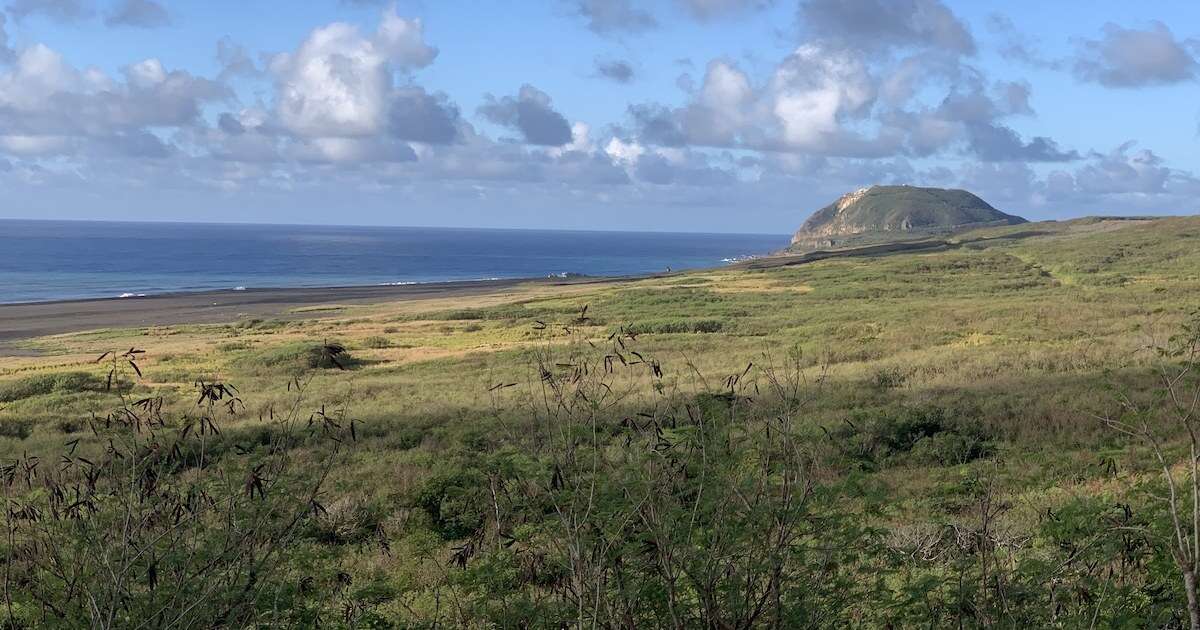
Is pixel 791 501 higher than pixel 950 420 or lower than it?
higher

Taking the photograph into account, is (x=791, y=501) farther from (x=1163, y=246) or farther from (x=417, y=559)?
(x=1163, y=246)

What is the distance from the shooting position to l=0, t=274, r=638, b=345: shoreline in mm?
61469

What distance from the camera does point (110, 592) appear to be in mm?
4047

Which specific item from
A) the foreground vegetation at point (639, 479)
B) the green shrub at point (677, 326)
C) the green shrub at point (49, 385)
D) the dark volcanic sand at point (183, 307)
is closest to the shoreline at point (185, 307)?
the dark volcanic sand at point (183, 307)

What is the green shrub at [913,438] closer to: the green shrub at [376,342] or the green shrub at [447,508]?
the green shrub at [447,508]

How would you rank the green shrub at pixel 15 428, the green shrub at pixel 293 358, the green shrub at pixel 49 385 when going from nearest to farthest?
the green shrub at pixel 15 428
the green shrub at pixel 49 385
the green shrub at pixel 293 358

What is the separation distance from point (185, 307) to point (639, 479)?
7852 centimetres

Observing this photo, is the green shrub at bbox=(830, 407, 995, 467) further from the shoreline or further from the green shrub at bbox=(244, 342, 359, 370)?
the shoreline

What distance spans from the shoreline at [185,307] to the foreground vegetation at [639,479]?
70.5ft

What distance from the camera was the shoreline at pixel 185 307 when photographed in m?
61.5

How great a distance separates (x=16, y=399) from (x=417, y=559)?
24.0m

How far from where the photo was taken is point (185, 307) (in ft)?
248

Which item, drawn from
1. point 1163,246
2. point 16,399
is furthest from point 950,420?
point 1163,246

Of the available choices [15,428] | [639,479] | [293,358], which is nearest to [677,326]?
[293,358]
